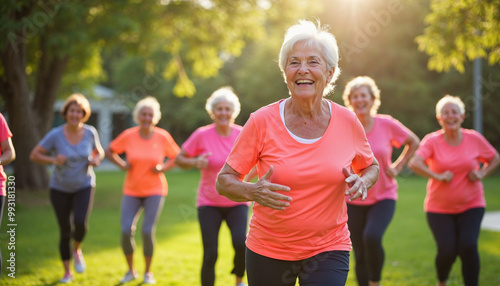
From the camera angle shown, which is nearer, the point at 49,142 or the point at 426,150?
the point at 426,150

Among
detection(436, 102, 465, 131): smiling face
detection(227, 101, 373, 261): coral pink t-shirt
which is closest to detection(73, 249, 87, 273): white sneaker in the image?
detection(227, 101, 373, 261): coral pink t-shirt

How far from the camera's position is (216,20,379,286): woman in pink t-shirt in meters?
3.14

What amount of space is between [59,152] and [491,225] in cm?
961

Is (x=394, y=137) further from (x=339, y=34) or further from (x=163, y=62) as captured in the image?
(x=163, y=62)

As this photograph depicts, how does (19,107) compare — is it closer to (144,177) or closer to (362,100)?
(144,177)

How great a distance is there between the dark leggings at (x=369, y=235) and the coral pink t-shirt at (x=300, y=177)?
8.33 feet

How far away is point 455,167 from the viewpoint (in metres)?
6.06

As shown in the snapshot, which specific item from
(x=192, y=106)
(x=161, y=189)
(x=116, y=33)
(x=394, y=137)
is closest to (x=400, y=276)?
(x=394, y=137)

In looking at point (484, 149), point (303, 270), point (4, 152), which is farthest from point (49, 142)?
point (484, 149)

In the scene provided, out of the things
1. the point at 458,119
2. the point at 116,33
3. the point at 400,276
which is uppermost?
the point at 116,33

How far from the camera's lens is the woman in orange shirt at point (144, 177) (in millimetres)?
7180

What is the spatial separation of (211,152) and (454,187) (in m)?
2.87

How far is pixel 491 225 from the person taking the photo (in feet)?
38.9

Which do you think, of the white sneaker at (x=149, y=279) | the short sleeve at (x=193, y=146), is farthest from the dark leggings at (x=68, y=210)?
the short sleeve at (x=193, y=146)
